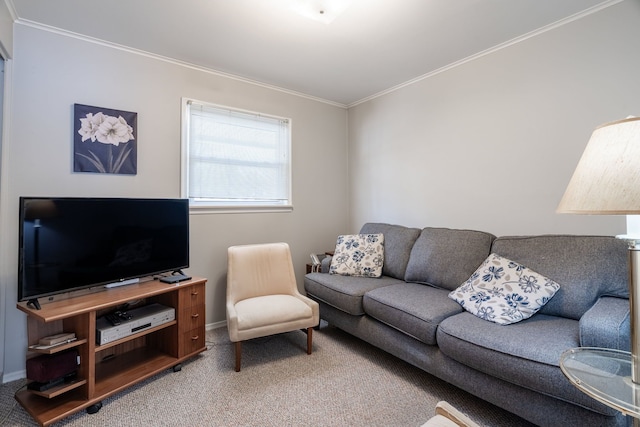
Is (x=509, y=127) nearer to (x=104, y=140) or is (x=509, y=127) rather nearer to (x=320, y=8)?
(x=320, y=8)

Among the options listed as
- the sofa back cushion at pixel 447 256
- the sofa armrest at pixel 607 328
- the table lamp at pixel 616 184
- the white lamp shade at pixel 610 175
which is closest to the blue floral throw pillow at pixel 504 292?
the sofa back cushion at pixel 447 256

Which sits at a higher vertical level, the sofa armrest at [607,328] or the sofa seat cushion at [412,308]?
the sofa armrest at [607,328]

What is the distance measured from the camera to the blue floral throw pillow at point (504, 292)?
5.81ft

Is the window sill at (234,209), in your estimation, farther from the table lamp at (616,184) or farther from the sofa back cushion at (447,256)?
the table lamp at (616,184)

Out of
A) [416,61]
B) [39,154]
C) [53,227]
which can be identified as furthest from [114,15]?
[416,61]

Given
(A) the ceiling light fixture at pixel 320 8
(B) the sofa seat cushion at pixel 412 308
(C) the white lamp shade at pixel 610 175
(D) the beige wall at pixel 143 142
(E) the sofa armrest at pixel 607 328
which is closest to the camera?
(C) the white lamp shade at pixel 610 175

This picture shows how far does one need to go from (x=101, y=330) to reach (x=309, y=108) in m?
2.91

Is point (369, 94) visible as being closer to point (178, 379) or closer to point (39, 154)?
point (39, 154)

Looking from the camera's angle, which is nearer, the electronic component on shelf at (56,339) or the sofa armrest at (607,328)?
the sofa armrest at (607,328)

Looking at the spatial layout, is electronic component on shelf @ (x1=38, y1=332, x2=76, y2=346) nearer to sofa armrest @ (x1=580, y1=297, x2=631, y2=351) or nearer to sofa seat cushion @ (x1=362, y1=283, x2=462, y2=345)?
sofa seat cushion @ (x1=362, y1=283, x2=462, y2=345)

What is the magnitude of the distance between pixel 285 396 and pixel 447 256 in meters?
1.58

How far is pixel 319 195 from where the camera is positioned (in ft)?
12.1

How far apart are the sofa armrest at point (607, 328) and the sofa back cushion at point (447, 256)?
846mm

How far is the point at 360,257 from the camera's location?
2.90 m
